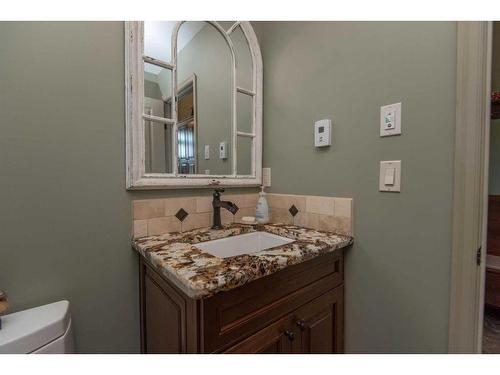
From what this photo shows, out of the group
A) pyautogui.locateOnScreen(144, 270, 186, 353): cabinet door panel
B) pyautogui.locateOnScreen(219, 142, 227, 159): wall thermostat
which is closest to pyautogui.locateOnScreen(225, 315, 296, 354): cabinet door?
pyautogui.locateOnScreen(144, 270, 186, 353): cabinet door panel

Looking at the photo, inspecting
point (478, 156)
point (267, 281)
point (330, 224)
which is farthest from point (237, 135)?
point (478, 156)

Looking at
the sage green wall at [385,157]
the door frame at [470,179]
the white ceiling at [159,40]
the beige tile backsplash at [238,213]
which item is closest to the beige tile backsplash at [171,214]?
the beige tile backsplash at [238,213]

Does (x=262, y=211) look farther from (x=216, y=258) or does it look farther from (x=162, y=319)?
(x=162, y=319)

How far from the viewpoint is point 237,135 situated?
1225mm

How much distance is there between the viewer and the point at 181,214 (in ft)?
3.35

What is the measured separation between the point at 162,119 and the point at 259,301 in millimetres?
805

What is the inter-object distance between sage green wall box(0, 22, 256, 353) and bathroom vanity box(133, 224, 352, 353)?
122mm

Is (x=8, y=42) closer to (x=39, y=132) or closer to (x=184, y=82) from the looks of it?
(x=39, y=132)

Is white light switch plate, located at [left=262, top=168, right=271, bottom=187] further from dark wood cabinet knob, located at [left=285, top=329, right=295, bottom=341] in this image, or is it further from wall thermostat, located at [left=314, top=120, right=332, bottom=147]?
dark wood cabinet knob, located at [left=285, top=329, right=295, bottom=341]

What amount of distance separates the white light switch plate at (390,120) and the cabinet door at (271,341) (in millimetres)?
749

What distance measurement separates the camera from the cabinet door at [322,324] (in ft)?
2.57

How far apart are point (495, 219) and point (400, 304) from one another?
5.09 feet

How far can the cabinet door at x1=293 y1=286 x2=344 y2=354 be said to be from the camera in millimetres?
784

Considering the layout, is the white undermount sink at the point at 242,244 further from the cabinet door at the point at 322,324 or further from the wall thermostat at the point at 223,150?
the wall thermostat at the point at 223,150
